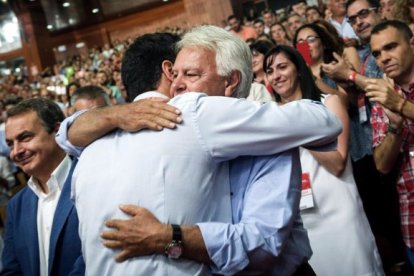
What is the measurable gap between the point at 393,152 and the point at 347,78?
21.2 inches

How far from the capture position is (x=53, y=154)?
204 cm

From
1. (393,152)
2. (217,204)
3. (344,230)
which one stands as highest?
(217,204)

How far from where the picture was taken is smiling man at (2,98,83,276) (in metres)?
1.88

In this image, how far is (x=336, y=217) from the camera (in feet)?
6.50

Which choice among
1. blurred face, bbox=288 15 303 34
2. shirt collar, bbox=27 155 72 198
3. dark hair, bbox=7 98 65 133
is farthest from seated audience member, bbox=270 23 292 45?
shirt collar, bbox=27 155 72 198

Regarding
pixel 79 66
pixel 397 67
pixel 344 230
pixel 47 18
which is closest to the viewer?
pixel 344 230

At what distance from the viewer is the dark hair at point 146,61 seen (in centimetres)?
159

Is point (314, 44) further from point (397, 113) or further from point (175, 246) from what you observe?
point (175, 246)

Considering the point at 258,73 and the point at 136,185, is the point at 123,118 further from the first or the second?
the point at 258,73

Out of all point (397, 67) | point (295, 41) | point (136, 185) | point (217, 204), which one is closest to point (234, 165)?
point (217, 204)

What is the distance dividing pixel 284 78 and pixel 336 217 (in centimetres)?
80

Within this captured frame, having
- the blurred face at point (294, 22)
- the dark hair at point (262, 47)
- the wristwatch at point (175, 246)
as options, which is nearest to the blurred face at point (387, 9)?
the dark hair at point (262, 47)

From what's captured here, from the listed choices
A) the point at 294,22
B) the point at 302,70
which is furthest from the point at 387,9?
the point at 294,22

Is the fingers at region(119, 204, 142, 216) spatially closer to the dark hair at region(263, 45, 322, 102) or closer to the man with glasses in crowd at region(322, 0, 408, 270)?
the dark hair at region(263, 45, 322, 102)
